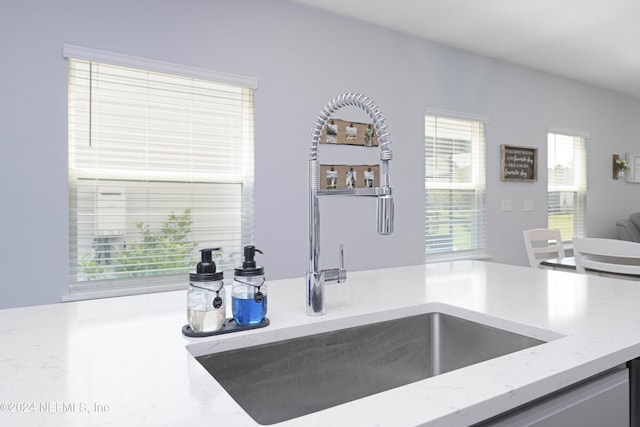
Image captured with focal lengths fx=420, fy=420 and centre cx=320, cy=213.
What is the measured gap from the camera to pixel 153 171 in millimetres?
2674

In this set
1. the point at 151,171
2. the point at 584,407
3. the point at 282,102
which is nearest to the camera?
the point at 584,407

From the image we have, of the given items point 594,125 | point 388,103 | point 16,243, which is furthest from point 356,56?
point 594,125

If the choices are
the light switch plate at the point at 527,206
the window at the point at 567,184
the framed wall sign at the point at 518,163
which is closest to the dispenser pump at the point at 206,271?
the framed wall sign at the point at 518,163

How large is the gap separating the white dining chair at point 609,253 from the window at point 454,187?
66.5 inches

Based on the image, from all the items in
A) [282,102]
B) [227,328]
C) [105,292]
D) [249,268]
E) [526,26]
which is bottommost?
[105,292]

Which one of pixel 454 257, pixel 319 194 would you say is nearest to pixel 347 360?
pixel 319 194

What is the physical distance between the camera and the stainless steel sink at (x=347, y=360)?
2.83ft

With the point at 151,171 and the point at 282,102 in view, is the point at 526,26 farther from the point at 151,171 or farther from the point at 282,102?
the point at 151,171

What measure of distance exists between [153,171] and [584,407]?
255 centimetres

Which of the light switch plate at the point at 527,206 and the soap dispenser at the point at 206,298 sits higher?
the light switch plate at the point at 527,206

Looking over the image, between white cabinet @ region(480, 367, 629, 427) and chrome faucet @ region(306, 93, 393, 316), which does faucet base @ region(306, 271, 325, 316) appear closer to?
chrome faucet @ region(306, 93, 393, 316)

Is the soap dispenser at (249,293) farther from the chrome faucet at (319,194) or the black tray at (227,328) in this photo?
the chrome faucet at (319,194)

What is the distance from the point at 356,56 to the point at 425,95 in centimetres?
81

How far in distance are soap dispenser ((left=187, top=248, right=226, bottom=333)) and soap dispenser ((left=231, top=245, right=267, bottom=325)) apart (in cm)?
4
